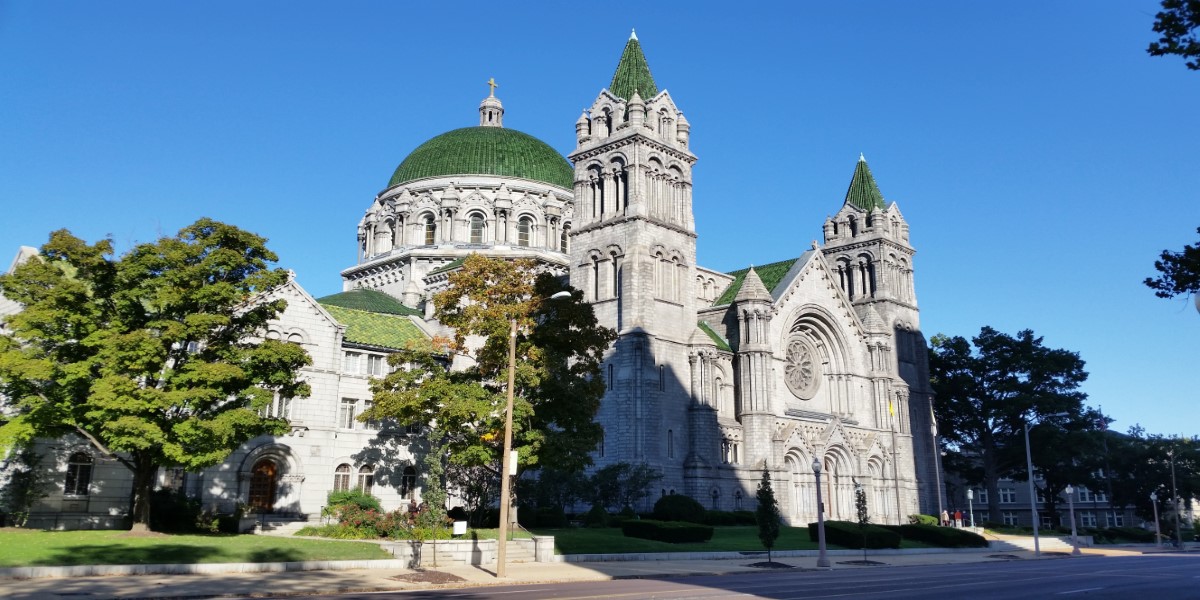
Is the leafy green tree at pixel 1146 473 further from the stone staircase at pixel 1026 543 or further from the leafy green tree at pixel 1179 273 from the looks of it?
the leafy green tree at pixel 1179 273

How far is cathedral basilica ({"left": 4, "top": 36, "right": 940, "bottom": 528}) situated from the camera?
148ft

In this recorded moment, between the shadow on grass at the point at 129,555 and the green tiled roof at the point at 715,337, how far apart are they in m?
37.8

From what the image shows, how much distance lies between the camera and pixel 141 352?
3047cm

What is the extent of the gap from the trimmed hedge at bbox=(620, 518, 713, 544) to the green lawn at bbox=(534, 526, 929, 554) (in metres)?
0.49

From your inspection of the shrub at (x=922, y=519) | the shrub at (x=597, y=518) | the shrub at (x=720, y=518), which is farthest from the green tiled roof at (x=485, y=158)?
the shrub at (x=597, y=518)

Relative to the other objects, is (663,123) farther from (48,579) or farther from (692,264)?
(48,579)

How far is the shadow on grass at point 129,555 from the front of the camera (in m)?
23.0

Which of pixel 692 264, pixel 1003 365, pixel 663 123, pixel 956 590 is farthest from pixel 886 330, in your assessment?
pixel 956 590

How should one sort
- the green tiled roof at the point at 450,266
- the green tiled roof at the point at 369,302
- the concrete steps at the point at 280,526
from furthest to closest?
the green tiled roof at the point at 450,266
the green tiled roof at the point at 369,302
the concrete steps at the point at 280,526

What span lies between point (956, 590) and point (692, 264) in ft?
126

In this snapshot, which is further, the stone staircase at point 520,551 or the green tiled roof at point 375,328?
the green tiled roof at point 375,328

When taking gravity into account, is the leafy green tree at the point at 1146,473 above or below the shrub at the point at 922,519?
above

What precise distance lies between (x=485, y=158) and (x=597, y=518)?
43844 millimetres

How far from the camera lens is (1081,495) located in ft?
352
